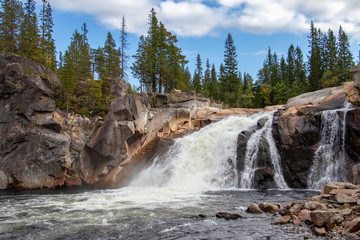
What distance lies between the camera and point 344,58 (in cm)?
5644

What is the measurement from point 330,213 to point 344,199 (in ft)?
5.06

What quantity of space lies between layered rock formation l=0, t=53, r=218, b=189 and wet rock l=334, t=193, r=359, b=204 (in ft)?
64.0

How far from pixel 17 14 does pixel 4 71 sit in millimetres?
13106

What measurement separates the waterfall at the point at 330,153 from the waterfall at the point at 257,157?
2298mm

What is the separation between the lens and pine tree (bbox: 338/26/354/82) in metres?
52.2

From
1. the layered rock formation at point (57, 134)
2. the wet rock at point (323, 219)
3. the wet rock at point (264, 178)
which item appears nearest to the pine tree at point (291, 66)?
the layered rock formation at point (57, 134)

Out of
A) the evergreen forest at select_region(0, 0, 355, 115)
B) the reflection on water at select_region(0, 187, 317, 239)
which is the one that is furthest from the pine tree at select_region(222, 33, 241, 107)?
the reflection on water at select_region(0, 187, 317, 239)

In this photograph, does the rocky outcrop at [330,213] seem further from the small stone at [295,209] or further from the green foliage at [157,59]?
the green foliage at [157,59]

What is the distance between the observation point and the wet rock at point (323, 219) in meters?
9.23

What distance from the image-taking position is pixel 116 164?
28.5 m

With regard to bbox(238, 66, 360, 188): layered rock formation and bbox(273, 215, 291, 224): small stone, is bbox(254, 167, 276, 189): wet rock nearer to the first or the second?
bbox(238, 66, 360, 188): layered rock formation

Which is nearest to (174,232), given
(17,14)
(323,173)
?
(323,173)

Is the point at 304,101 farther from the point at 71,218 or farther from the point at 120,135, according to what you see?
the point at 71,218

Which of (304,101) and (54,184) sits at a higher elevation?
(304,101)
